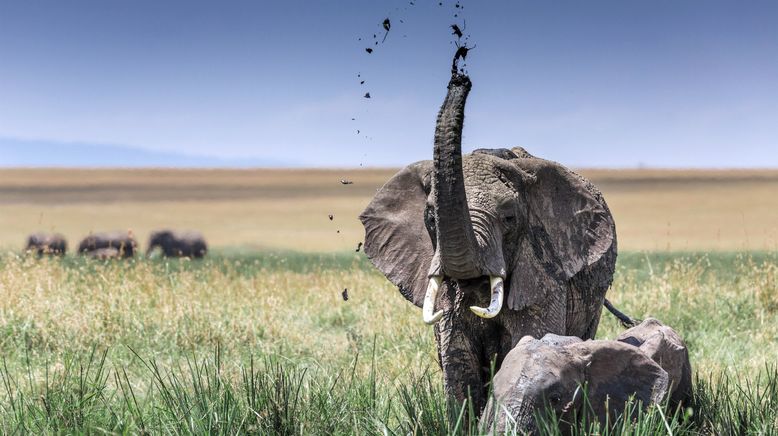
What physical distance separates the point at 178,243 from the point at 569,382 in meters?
20.4

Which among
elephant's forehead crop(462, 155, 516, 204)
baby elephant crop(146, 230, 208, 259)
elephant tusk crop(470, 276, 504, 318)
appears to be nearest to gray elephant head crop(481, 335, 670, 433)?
elephant tusk crop(470, 276, 504, 318)

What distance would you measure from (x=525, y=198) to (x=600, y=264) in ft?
3.26

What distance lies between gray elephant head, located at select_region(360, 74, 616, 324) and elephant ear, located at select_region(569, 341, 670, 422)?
933 millimetres

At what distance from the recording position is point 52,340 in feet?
30.9

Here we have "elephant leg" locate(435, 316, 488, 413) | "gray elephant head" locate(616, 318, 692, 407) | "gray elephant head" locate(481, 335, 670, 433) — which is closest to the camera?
"gray elephant head" locate(481, 335, 670, 433)

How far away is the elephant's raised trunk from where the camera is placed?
4469mm

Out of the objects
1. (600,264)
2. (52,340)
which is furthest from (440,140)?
(52,340)

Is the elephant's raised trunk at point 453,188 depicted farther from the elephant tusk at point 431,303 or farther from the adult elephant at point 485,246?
the elephant tusk at point 431,303

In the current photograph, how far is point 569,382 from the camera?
12.6 ft

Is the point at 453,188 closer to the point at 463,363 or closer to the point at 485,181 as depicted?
the point at 485,181

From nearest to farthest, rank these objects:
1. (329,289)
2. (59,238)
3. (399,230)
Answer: (399,230) < (329,289) < (59,238)

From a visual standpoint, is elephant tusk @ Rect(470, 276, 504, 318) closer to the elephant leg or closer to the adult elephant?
the adult elephant

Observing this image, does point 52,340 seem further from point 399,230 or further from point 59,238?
point 59,238

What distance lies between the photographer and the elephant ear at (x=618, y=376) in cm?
396
